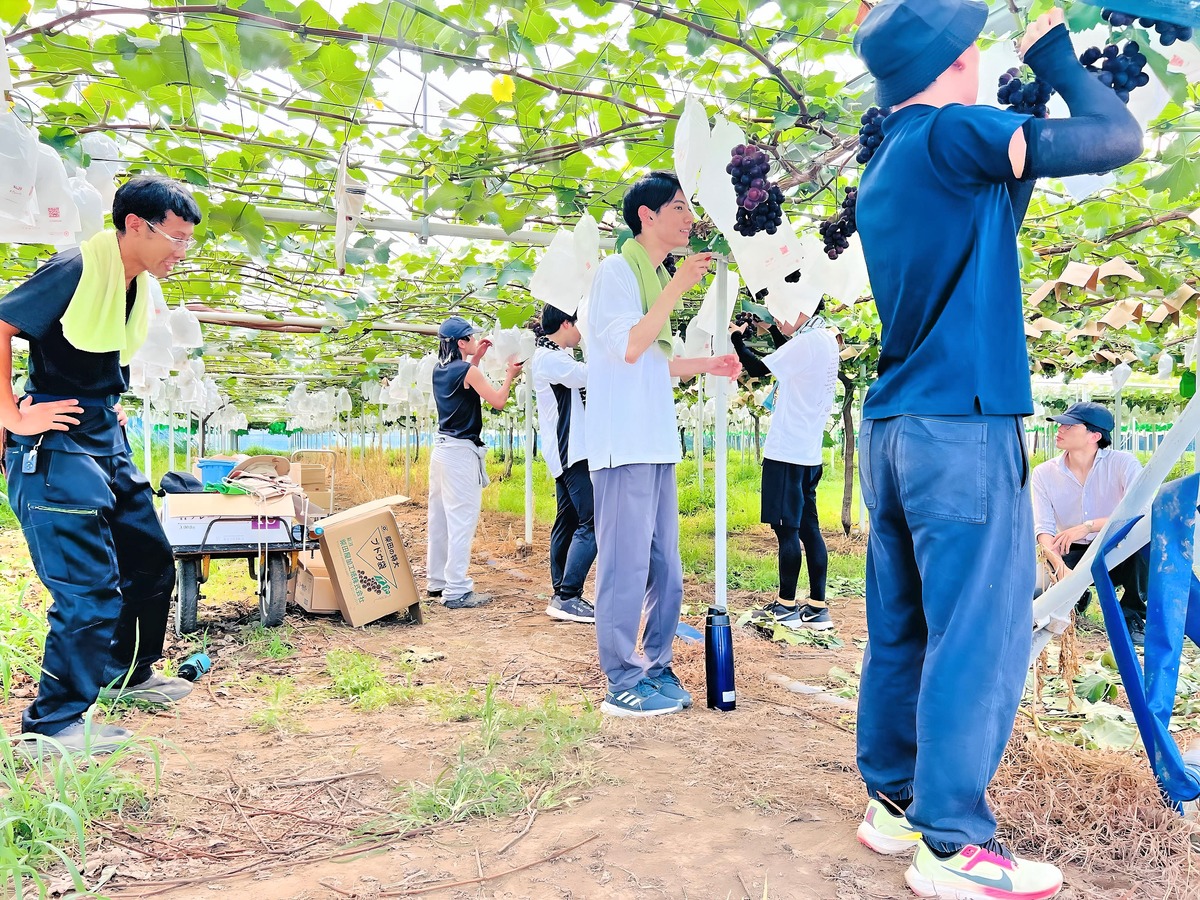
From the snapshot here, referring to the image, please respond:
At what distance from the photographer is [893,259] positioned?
5.32 feet

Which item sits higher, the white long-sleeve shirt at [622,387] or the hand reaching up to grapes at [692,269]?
the hand reaching up to grapes at [692,269]

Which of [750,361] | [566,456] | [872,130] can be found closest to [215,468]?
[566,456]

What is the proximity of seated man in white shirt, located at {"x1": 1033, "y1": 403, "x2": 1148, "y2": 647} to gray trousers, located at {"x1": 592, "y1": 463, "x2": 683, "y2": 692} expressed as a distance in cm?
194

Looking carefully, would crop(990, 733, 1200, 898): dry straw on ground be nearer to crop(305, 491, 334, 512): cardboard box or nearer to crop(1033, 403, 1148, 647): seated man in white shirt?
crop(1033, 403, 1148, 647): seated man in white shirt

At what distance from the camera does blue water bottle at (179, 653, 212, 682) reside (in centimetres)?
332

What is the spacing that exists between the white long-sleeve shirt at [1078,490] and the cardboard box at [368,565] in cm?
324

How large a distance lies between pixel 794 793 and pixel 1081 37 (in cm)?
193

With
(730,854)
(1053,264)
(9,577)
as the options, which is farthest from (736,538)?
(730,854)

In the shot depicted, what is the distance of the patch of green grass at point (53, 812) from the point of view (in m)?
1.58

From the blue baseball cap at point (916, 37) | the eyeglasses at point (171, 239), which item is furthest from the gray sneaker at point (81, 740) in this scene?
the blue baseball cap at point (916, 37)

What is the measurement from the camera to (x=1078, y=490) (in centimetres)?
381

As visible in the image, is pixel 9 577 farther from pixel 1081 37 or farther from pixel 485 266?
pixel 1081 37

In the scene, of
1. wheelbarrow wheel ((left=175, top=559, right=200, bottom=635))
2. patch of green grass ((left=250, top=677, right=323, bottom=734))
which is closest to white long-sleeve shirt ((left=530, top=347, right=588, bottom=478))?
patch of green grass ((left=250, top=677, right=323, bottom=734))

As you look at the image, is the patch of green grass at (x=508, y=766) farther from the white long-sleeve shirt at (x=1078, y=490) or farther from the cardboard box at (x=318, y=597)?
the white long-sleeve shirt at (x=1078, y=490)
